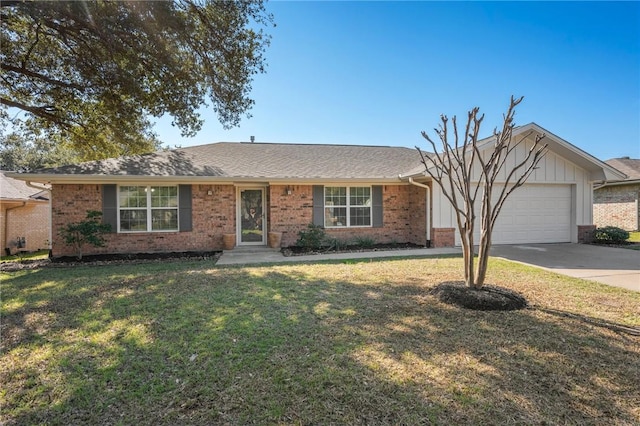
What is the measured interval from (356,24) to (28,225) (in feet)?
51.2

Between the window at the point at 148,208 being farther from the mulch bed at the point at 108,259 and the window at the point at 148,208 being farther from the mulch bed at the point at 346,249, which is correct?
the mulch bed at the point at 346,249

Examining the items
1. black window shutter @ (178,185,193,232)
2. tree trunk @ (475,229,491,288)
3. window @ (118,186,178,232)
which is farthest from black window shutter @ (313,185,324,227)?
tree trunk @ (475,229,491,288)

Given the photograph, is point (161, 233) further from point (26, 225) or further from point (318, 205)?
point (26, 225)

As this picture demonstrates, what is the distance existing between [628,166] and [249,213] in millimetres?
21226

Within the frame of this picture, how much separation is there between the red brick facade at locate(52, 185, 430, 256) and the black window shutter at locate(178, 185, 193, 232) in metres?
0.18

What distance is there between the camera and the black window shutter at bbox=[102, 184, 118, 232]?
9.88 metres

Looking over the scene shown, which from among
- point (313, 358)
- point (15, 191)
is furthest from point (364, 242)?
point (15, 191)

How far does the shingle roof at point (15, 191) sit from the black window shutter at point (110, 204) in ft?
17.8

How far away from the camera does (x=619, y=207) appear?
1658 cm

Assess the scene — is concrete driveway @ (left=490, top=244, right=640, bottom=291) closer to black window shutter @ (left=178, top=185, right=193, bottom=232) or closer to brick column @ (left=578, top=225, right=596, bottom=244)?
brick column @ (left=578, top=225, right=596, bottom=244)

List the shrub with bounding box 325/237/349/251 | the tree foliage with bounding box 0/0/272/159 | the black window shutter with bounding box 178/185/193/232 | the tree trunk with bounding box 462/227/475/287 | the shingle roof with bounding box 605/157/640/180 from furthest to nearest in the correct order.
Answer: the shingle roof with bounding box 605/157/640/180 < the shrub with bounding box 325/237/349/251 < the black window shutter with bounding box 178/185/193/232 < the tree foliage with bounding box 0/0/272/159 < the tree trunk with bounding box 462/227/475/287

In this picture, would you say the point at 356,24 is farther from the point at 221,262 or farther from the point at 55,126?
the point at 55,126

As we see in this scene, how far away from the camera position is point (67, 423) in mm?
2297

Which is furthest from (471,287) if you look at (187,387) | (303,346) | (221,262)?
(221,262)
